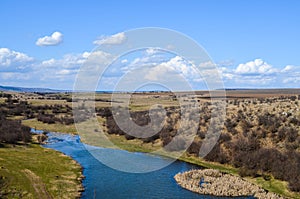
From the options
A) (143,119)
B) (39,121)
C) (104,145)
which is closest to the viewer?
(104,145)

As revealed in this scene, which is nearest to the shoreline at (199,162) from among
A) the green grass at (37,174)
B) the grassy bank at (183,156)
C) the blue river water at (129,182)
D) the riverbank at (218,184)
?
the grassy bank at (183,156)

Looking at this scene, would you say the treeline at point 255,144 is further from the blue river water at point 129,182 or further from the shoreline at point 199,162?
the blue river water at point 129,182

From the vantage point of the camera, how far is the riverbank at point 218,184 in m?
30.4

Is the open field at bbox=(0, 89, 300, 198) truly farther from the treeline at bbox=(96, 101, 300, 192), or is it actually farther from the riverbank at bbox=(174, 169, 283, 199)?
the riverbank at bbox=(174, 169, 283, 199)

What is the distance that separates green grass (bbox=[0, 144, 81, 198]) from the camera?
28609mm

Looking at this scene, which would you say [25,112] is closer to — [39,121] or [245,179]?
[39,121]

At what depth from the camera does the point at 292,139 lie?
4097 centimetres

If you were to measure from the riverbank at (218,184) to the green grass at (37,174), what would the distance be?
33.1ft

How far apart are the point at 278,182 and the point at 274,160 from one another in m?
3.17

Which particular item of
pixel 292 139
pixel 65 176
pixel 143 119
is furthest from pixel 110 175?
pixel 143 119

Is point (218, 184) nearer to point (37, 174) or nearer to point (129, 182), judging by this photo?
point (129, 182)

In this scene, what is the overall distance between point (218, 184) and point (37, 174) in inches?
676

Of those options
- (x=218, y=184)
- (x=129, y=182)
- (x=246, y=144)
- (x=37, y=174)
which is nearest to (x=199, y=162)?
(x=246, y=144)

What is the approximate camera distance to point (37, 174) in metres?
33.8
